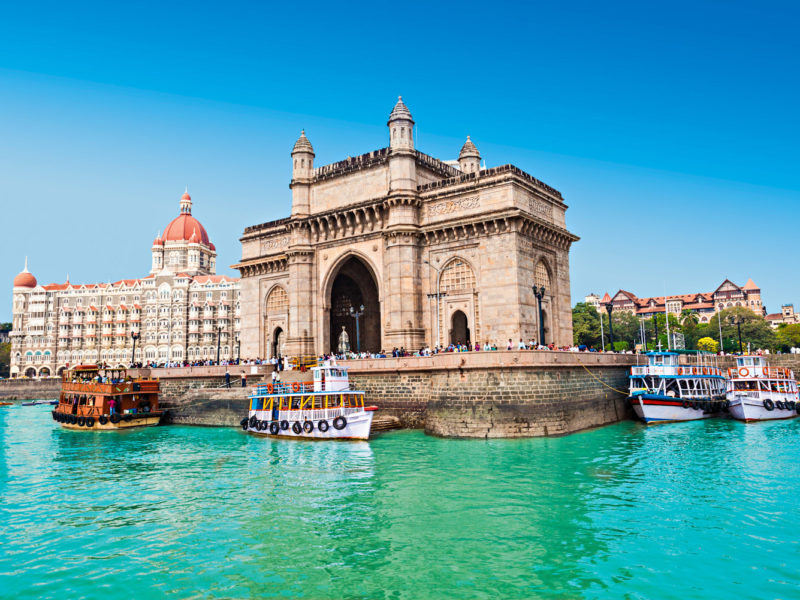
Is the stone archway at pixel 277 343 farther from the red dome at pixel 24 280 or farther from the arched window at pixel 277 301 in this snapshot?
the red dome at pixel 24 280

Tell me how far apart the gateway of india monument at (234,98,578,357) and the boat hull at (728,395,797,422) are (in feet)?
34.9

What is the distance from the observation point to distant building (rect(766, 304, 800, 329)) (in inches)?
5281

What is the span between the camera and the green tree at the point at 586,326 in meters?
90.4

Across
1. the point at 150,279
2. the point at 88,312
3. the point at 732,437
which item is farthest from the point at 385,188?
the point at 88,312

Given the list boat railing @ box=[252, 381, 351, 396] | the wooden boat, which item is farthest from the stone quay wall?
the wooden boat

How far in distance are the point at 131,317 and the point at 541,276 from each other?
89071mm

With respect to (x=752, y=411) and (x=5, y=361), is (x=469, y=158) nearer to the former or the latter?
(x=752, y=411)

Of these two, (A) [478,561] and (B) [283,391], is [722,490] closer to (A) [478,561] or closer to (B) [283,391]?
(A) [478,561]

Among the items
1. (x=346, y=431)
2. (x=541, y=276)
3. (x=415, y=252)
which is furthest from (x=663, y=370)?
(x=346, y=431)

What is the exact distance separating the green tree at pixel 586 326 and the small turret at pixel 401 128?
58.1m

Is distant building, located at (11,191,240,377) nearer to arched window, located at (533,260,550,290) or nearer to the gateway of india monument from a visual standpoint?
the gateway of india monument

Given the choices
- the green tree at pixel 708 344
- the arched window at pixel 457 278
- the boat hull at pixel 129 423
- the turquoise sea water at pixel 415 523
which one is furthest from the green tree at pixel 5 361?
the green tree at pixel 708 344

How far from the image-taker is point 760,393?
122 feet

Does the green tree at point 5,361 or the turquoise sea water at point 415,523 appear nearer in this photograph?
the turquoise sea water at point 415,523
